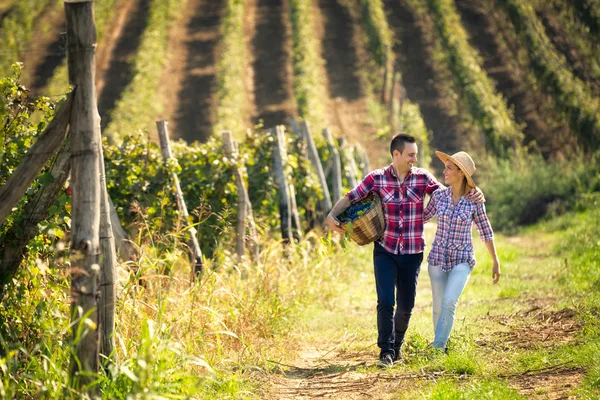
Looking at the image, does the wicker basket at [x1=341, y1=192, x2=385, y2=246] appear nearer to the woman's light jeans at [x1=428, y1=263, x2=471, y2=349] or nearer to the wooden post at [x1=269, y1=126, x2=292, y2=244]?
the woman's light jeans at [x1=428, y1=263, x2=471, y2=349]

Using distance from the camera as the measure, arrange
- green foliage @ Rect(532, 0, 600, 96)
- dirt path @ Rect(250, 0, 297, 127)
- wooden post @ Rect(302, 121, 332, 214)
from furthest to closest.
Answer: dirt path @ Rect(250, 0, 297, 127) → green foliage @ Rect(532, 0, 600, 96) → wooden post @ Rect(302, 121, 332, 214)

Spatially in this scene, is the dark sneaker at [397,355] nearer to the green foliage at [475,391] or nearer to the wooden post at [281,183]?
the green foliage at [475,391]

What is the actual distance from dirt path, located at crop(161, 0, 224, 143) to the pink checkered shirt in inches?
640

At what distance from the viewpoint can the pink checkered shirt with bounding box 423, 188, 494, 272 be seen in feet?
20.2

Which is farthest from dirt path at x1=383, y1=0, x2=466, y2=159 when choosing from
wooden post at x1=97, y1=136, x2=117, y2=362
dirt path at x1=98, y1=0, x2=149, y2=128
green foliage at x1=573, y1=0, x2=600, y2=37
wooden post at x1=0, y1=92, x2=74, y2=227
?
wooden post at x1=0, y1=92, x2=74, y2=227

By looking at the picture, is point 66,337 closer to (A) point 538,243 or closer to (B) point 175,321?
(B) point 175,321

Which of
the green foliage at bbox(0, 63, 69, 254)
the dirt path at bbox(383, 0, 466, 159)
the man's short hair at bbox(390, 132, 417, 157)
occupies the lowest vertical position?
the dirt path at bbox(383, 0, 466, 159)

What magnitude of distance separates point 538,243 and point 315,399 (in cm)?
809

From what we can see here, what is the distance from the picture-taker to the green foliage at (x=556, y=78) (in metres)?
17.3

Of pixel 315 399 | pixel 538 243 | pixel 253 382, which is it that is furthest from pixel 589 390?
pixel 538 243

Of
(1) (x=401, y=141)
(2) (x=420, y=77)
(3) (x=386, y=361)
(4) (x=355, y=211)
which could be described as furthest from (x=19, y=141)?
(2) (x=420, y=77)

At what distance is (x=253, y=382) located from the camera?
18.5ft

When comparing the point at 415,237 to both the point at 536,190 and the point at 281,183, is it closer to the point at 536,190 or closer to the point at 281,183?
the point at 281,183

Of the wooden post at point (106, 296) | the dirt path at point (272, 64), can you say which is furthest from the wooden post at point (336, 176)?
the dirt path at point (272, 64)
